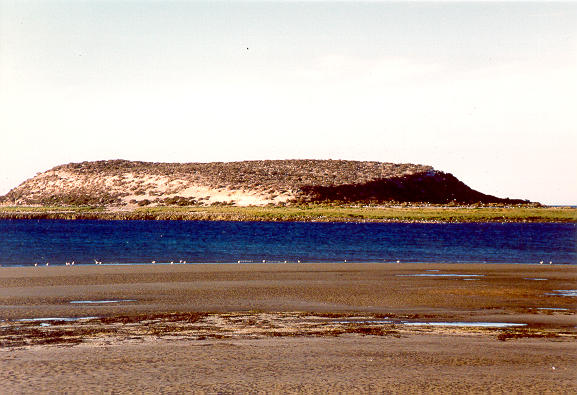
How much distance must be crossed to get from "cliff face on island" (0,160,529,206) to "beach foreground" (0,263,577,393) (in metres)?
117

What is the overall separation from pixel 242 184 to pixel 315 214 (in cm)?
4028

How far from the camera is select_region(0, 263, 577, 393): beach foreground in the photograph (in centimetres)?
1310

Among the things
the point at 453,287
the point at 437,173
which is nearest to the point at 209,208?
the point at 437,173

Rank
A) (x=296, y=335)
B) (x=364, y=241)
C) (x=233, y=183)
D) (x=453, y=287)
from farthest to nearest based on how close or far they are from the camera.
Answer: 1. (x=233, y=183)
2. (x=364, y=241)
3. (x=453, y=287)
4. (x=296, y=335)

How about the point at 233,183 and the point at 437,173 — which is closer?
the point at 233,183

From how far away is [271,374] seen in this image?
13.5 metres

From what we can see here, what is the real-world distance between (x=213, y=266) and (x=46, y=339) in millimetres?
24017

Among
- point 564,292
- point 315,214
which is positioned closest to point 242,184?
point 315,214

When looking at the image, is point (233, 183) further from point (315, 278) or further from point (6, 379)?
point (6, 379)

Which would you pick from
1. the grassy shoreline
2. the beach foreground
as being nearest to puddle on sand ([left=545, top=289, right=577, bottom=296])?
the beach foreground

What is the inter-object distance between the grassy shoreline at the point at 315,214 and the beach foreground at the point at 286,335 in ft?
285

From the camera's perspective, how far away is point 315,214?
122 m

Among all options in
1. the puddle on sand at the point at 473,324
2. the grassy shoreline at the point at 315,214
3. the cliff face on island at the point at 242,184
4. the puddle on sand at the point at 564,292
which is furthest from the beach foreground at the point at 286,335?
the cliff face on island at the point at 242,184

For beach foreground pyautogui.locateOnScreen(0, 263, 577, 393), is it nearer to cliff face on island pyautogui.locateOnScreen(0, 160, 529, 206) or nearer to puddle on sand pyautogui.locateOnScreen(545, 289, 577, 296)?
puddle on sand pyautogui.locateOnScreen(545, 289, 577, 296)
